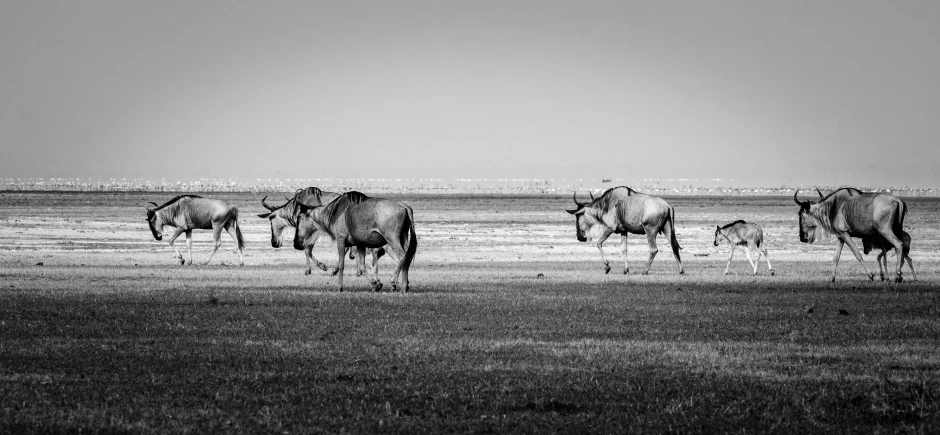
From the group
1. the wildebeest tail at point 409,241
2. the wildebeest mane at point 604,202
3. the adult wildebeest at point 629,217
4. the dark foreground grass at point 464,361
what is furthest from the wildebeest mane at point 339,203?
the wildebeest mane at point 604,202

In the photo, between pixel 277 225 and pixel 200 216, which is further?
pixel 200 216

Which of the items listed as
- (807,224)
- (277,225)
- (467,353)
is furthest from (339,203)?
(807,224)

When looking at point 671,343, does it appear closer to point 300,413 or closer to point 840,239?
point 300,413

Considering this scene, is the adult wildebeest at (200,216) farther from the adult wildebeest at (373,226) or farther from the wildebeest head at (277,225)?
the adult wildebeest at (373,226)

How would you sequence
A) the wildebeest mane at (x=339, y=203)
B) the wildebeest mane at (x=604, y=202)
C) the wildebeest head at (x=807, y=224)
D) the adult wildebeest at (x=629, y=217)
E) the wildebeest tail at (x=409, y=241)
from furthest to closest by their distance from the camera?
the wildebeest mane at (x=604, y=202) < the adult wildebeest at (x=629, y=217) < the wildebeest head at (x=807, y=224) < the wildebeest mane at (x=339, y=203) < the wildebeest tail at (x=409, y=241)

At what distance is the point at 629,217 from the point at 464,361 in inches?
718

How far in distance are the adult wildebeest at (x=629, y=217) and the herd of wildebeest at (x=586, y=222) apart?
3 centimetres

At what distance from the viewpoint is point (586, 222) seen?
107ft

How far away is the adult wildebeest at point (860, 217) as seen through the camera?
25.0 meters

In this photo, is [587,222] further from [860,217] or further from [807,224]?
[860,217]

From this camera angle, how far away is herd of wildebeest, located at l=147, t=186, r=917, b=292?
22453mm

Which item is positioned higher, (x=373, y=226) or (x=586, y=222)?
(x=373, y=226)

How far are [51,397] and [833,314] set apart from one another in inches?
503

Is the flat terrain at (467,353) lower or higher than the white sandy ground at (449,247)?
higher
